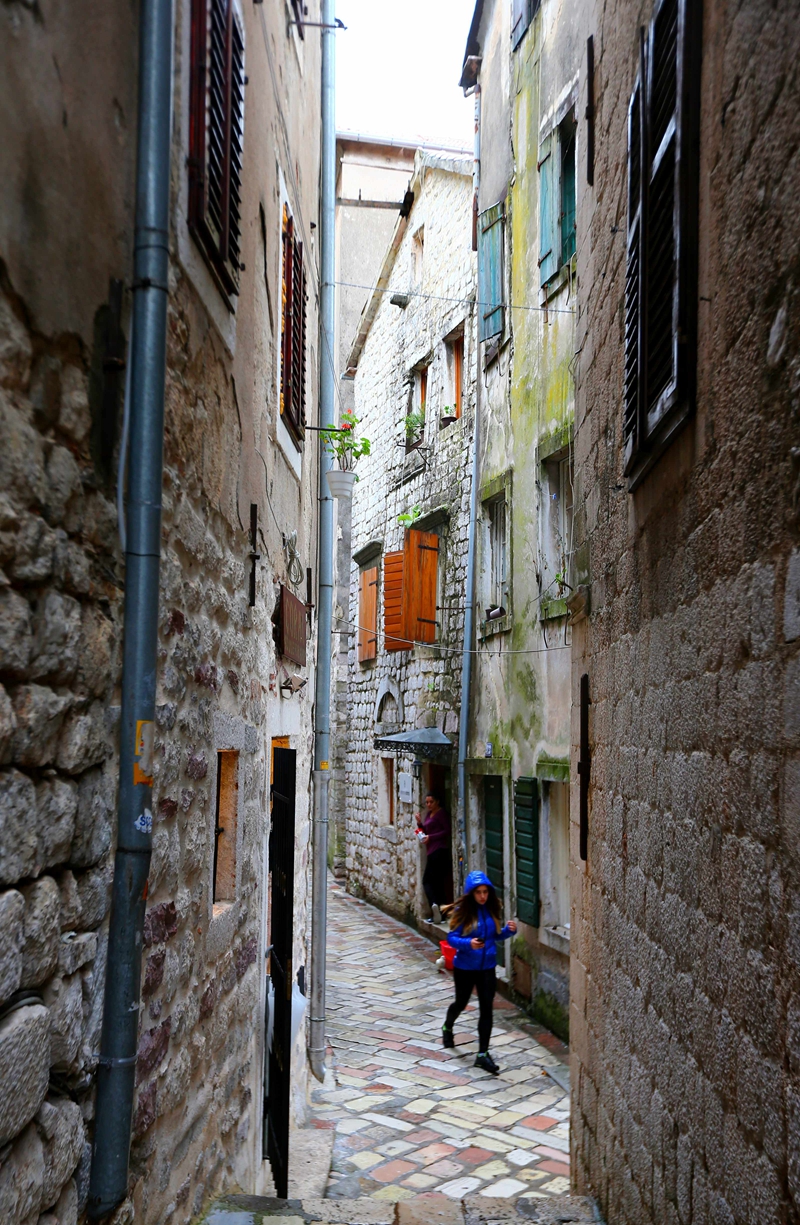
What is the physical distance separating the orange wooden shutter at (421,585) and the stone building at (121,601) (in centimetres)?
778

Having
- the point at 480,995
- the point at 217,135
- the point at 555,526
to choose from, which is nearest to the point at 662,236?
the point at 217,135

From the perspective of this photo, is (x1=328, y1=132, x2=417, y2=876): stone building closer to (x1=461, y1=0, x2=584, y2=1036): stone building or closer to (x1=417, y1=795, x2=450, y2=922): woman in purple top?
(x1=461, y1=0, x2=584, y2=1036): stone building

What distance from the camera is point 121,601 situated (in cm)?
238

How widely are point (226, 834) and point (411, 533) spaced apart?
9.47 meters

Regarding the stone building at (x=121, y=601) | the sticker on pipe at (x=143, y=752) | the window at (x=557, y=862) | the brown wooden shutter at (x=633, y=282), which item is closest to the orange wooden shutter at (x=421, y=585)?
the window at (x=557, y=862)

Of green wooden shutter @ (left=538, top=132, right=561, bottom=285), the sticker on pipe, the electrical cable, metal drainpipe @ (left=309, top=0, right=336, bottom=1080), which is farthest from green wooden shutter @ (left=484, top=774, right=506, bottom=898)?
the sticker on pipe

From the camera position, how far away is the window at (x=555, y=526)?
30.8 ft

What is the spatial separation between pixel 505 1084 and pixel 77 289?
6.67m

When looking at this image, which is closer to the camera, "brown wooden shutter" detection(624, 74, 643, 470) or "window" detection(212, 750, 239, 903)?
"brown wooden shutter" detection(624, 74, 643, 470)

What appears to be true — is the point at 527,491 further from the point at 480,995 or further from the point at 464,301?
the point at 480,995

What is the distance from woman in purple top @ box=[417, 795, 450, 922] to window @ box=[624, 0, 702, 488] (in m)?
9.12

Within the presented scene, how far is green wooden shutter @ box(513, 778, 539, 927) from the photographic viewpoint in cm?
941

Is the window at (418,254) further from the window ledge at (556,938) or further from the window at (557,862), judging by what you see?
the window ledge at (556,938)

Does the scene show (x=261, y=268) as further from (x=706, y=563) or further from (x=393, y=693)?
(x=393, y=693)
